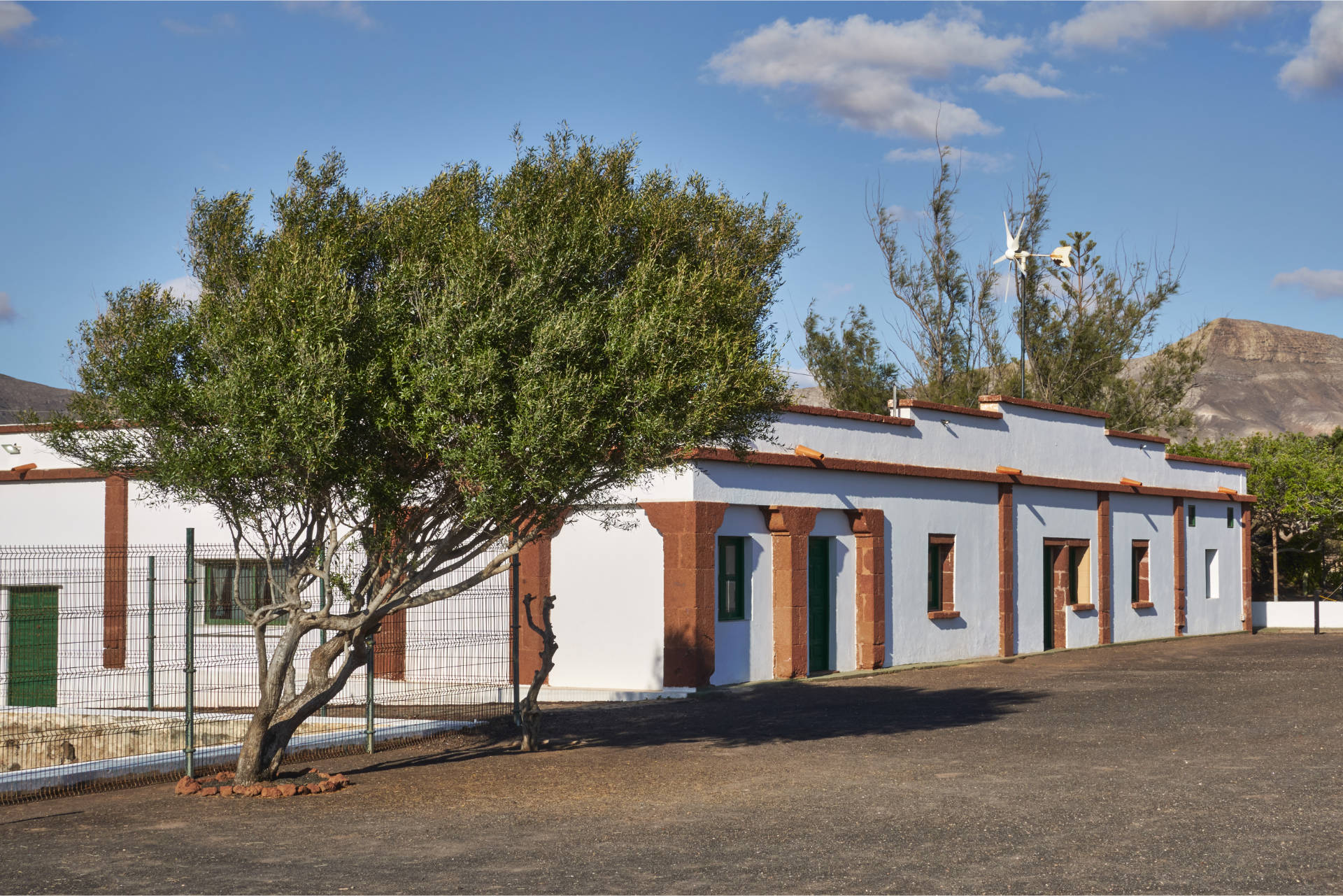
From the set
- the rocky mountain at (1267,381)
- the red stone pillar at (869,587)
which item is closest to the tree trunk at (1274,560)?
the red stone pillar at (869,587)

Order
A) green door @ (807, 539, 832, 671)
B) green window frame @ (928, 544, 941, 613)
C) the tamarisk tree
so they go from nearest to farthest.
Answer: the tamarisk tree < green door @ (807, 539, 832, 671) < green window frame @ (928, 544, 941, 613)

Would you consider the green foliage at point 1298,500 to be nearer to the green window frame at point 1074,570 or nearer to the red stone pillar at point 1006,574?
the green window frame at point 1074,570

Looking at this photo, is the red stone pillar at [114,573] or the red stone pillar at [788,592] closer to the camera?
the red stone pillar at [114,573]

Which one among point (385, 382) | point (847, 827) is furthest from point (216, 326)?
point (847, 827)

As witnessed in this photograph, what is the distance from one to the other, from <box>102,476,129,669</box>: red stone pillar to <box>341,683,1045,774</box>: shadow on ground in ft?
15.2

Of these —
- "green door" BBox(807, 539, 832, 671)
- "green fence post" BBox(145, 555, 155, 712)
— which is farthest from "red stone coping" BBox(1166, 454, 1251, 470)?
"green fence post" BBox(145, 555, 155, 712)

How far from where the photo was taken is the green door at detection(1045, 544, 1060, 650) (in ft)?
84.7

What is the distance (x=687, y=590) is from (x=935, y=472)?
647 cm

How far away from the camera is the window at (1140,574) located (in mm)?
29156

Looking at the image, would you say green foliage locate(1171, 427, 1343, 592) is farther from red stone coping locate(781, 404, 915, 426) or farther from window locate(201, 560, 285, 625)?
window locate(201, 560, 285, 625)

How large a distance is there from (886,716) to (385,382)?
7.92 metres

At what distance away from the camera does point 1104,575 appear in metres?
27.4

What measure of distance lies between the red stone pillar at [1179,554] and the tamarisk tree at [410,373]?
21930 mm

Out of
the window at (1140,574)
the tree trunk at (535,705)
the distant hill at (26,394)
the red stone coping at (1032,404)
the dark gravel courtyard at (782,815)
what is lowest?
the dark gravel courtyard at (782,815)
